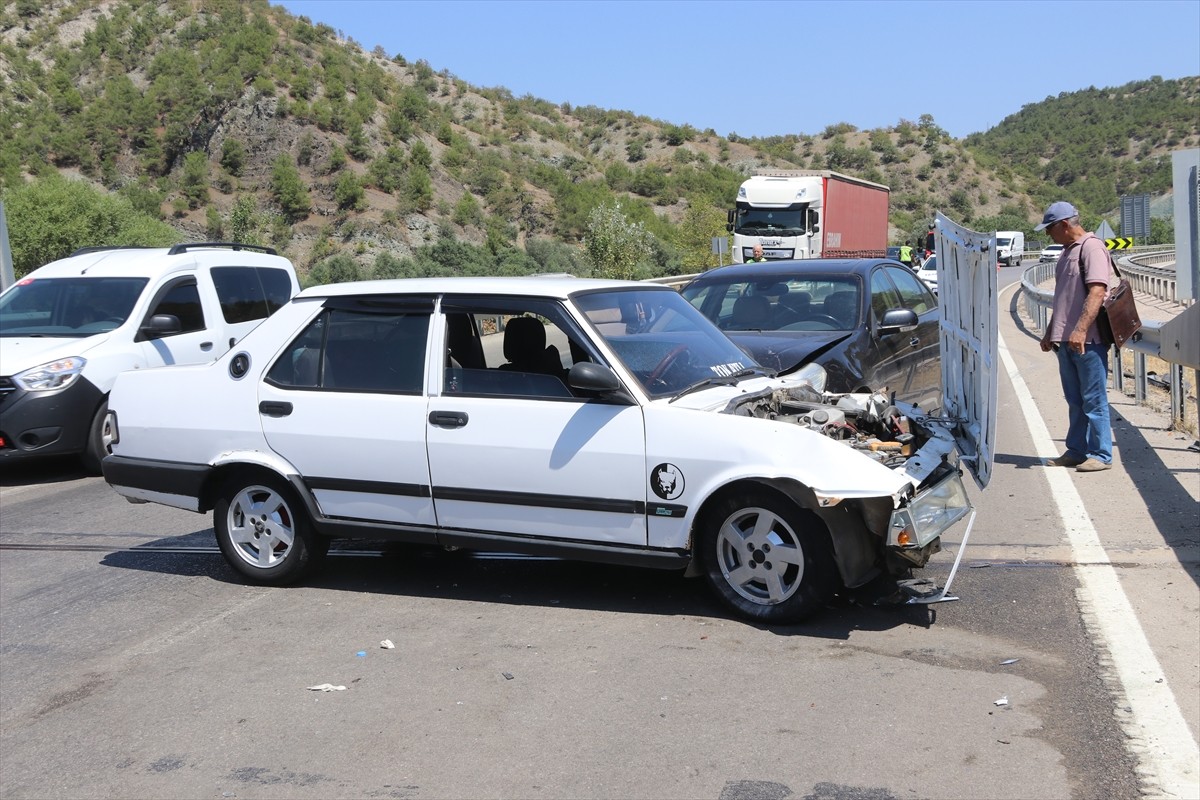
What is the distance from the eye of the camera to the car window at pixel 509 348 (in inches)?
233

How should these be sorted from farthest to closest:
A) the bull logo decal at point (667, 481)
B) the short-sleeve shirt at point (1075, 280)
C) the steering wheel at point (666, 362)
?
the short-sleeve shirt at point (1075, 280)
the steering wheel at point (666, 362)
the bull logo decal at point (667, 481)

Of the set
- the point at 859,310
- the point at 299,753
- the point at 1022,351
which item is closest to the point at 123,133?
the point at 1022,351

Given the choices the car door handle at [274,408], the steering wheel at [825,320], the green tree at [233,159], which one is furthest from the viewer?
the green tree at [233,159]

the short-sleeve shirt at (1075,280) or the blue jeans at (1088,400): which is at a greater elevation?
the short-sleeve shirt at (1075,280)

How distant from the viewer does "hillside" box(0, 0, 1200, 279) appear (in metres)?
52.5

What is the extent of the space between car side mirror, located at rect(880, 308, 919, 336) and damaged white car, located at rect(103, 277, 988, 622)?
1991mm

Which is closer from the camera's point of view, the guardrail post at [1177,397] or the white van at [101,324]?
the white van at [101,324]

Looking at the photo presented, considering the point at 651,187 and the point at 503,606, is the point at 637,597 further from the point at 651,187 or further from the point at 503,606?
the point at 651,187

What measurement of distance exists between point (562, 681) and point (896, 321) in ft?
16.6

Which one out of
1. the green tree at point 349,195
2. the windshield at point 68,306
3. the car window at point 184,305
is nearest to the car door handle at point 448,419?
the windshield at point 68,306

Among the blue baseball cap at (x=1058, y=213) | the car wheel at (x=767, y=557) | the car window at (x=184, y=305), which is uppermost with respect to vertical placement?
the blue baseball cap at (x=1058, y=213)

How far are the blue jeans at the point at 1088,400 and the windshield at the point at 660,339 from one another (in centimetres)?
346

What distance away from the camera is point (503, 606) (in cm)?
611

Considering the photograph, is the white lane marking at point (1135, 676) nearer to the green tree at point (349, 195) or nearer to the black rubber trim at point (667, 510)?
the black rubber trim at point (667, 510)
